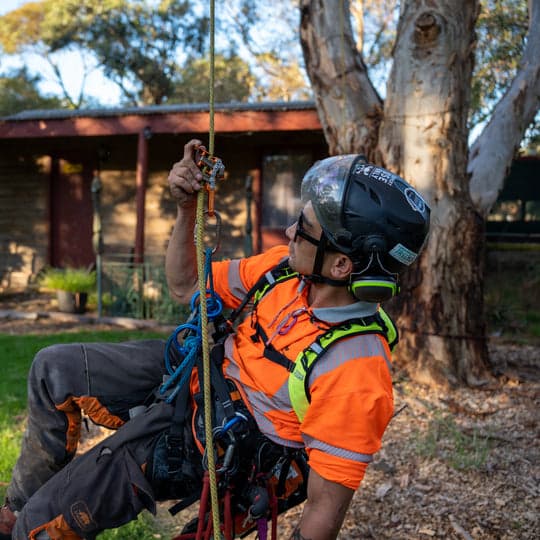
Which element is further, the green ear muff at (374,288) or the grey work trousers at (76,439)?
the grey work trousers at (76,439)

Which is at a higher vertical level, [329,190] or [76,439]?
[329,190]

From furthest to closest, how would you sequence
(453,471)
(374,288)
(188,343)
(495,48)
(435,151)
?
(495,48) < (435,151) < (453,471) < (188,343) < (374,288)

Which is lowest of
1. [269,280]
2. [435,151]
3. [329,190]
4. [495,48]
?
[269,280]

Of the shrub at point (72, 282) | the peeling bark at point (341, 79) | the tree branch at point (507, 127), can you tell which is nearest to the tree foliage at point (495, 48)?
the tree branch at point (507, 127)

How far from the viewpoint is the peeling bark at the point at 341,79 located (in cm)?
552

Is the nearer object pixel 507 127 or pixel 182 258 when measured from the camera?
pixel 182 258

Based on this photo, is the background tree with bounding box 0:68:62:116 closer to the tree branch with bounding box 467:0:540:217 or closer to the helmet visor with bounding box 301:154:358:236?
the tree branch with bounding box 467:0:540:217

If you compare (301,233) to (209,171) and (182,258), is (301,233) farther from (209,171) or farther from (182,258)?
(182,258)

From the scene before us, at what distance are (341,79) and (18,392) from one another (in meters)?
4.18

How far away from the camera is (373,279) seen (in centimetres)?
181

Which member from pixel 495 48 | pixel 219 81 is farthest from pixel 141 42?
pixel 495 48

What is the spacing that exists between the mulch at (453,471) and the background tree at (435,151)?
425 millimetres

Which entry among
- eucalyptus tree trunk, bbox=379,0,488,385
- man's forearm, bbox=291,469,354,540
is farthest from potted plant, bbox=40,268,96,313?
man's forearm, bbox=291,469,354,540

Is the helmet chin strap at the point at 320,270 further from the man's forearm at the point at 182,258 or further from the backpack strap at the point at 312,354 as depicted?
the man's forearm at the point at 182,258
